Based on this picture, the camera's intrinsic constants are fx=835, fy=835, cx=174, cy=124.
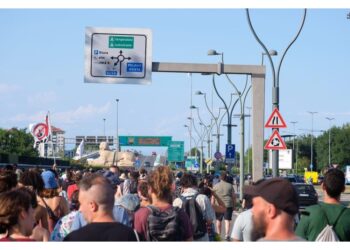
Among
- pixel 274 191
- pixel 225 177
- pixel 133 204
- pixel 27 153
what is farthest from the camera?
pixel 27 153

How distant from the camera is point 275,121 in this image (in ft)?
70.8

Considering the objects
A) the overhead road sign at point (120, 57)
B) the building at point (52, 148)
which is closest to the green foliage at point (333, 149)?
the building at point (52, 148)

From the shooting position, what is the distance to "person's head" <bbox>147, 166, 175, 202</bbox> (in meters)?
8.00

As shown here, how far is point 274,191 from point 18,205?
6.16 ft

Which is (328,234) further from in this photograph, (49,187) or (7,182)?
(49,187)

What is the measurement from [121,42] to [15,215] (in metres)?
19.5

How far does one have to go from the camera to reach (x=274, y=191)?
491 centimetres

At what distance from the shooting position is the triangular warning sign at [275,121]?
70.8ft

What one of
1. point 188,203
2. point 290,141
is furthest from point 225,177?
point 290,141

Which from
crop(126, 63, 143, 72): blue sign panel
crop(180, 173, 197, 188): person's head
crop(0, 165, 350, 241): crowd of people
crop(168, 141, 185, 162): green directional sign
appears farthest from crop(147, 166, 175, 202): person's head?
crop(168, 141, 185, 162): green directional sign

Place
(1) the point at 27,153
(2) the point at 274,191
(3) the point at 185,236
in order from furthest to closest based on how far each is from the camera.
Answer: (1) the point at 27,153 → (3) the point at 185,236 → (2) the point at 274,191

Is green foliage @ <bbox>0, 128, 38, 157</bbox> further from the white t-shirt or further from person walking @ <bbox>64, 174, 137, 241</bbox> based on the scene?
person walking @ <bbox>64, 174, 137, 241</bbox>

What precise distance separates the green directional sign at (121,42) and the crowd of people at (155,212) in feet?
43.2
